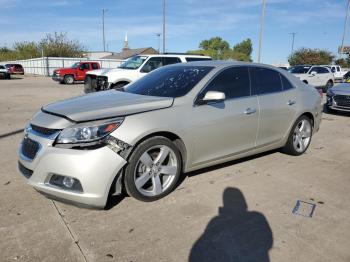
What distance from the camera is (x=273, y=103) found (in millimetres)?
5008

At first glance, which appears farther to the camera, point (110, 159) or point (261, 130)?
point (261, 130)

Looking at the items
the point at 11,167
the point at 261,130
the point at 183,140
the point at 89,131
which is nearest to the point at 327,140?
the point at 261,130

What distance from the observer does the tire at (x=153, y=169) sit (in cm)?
355

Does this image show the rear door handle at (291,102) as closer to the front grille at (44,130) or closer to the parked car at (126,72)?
the front grille at (44,130)

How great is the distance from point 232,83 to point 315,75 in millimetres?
16994

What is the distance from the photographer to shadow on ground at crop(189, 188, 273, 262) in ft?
9.34

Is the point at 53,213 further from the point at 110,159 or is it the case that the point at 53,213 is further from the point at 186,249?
the point at 186,249

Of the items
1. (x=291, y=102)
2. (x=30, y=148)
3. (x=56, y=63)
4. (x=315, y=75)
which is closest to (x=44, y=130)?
(x=30, y=148)

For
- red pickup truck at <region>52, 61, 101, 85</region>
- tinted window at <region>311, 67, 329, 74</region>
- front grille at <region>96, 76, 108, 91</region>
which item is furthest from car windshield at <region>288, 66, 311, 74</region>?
red pickup truck at <region>52, 61, 101, 85</region>

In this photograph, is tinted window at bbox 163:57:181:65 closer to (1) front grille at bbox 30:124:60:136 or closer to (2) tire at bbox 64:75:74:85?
(1) front grille at bbox 30:124:60:136

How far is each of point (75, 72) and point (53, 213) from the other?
2526 centimetres

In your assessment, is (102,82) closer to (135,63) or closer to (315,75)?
(135,63)

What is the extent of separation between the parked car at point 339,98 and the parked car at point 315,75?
346 inches

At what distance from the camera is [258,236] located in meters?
3.16
